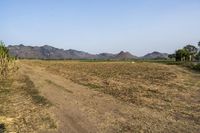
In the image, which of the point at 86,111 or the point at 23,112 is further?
the point at 23,112

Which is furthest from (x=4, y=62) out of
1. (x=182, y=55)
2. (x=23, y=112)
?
(x=182, y=55)

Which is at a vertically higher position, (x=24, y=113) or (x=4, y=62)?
(x=4, y=62)

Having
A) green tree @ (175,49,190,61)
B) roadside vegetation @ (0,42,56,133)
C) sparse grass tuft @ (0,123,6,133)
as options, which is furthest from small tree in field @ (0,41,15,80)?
green tree @ (175,49,190,61)

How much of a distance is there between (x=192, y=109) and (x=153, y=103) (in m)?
2.63

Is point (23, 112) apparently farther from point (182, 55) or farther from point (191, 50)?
point (191, 50)

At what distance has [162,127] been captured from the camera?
1475 centimetres

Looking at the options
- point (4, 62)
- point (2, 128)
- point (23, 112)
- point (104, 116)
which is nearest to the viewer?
point (2, 128)

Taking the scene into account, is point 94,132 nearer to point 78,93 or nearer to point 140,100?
point 140,100

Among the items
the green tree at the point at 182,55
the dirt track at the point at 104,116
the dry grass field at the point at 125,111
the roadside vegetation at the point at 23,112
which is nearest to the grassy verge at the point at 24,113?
the roadside vegetation at the point at 23,112

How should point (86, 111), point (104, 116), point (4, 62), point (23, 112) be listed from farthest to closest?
point (4, 62) → point (23, 112) → point (86, 111) → point (104, 116)

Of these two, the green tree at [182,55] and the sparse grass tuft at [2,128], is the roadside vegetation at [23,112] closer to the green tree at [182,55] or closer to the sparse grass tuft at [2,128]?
the sparse grass tuft at [2,128]

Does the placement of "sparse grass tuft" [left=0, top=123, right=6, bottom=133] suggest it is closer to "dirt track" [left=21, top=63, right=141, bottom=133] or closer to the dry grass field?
the dry grass field

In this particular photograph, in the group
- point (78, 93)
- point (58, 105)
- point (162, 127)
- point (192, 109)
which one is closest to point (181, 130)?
point (162, 127)

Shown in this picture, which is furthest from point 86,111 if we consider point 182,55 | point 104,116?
point 182,55
